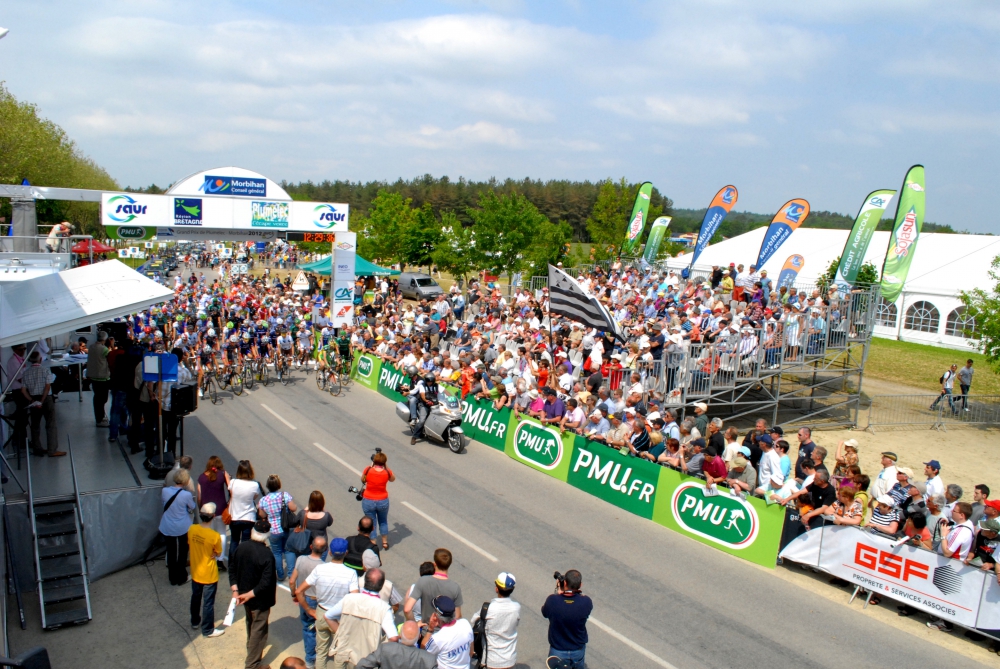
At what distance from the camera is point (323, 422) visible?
1711cm

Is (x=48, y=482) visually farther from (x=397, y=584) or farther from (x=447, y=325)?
(x=447, y=325)

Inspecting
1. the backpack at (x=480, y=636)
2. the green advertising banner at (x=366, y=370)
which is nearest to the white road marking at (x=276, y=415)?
the green advertising banner at (x=366, y=370)

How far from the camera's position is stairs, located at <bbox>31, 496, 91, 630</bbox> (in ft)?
27.1

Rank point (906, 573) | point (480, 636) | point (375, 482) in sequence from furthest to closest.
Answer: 1. point (375, 482)
2. point (906, 573)
3. point (480, 636)

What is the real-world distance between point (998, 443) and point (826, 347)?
562cm

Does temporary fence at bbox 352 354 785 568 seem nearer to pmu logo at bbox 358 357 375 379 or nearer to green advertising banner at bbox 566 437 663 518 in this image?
green advertising banner at bbox 566 437 663 518

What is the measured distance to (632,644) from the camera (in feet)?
26.9

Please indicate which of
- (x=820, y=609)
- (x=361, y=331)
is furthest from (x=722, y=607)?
(x=361, y=331)

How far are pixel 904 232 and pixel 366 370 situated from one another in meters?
15.4

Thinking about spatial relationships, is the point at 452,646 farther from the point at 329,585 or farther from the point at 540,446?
the point at 540,446

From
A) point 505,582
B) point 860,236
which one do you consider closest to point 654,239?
point 860,236

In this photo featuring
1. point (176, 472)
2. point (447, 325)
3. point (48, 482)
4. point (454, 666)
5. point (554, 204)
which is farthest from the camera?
point (554, 204)

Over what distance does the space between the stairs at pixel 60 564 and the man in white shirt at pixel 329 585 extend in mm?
3449

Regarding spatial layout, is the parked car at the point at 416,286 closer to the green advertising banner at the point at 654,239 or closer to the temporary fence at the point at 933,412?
the green advertising banner at the point at 654,239
